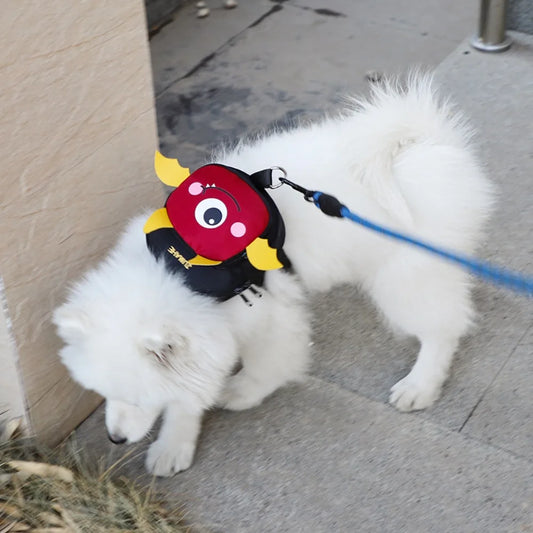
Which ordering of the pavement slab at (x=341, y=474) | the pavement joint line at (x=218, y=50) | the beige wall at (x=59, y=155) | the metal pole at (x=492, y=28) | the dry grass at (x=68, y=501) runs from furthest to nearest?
the pavement joint line at (x=218, y=50)
the metal pole at (x=492, y=28)
the pavement slab at (x=341, y=474)
the dry grass at (x=68, y=501)
the beige wall at (x=59, y=155)

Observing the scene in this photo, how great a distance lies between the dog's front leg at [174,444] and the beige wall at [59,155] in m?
0.36

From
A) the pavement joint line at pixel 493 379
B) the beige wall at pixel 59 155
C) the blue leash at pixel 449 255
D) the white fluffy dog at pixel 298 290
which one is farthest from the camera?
the pavement joint line at pixel 493 379

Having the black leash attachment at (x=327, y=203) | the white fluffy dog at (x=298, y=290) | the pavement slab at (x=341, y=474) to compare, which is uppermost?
the black leash attachment at (x=327, y=203)

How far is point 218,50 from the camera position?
18.0 feet

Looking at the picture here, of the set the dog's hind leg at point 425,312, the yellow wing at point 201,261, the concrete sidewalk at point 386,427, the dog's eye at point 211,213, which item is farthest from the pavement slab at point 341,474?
the dog's eye at point 211,213

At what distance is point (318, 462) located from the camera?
2.86m

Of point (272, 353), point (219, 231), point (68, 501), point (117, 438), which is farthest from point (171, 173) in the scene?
point (68, 501)

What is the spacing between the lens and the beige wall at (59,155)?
2297mm

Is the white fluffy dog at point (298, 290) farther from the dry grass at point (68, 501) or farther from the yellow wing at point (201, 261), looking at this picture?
the dry grass at point (68, 501)

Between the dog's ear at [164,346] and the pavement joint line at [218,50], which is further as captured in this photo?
the pavement joint line at [218,50]

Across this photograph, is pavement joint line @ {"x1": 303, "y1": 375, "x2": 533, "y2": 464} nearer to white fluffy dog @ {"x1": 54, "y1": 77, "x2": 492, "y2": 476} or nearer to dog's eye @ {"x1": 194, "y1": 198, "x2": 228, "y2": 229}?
white fluffy dog @ {"x1": 54, "y1": 77, "x2": 492, "y2": 476}

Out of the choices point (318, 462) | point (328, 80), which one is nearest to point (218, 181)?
point (318, 462)

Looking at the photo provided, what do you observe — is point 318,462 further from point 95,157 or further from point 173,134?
point 173,134

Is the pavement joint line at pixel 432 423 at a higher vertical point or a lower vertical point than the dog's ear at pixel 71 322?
lower
